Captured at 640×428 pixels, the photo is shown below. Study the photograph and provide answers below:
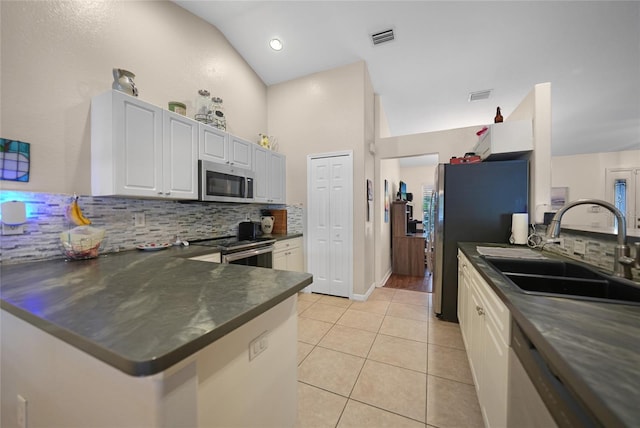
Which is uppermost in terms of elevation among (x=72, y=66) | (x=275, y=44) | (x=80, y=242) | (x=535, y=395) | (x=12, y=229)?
(x=275, y=44)

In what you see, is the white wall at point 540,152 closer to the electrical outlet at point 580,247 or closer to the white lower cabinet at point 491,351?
the electrical outlet at point 580,247

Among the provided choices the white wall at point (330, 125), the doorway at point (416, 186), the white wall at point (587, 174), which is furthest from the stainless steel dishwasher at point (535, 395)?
the white wall at point (587, 174)

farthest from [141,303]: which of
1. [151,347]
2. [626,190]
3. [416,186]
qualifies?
[626,190]

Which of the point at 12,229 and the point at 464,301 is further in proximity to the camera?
the point at 464,301

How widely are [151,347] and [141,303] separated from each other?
0.36m

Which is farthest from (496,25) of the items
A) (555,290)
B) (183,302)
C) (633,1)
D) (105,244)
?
(105,244)

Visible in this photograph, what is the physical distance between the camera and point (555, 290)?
4.47 ft

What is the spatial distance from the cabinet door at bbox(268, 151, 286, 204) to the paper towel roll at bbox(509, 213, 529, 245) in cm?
285

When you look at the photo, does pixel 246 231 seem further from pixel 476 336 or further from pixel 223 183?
pixel 476 336

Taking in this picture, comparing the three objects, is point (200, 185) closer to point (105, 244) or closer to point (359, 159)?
point (105, 244)

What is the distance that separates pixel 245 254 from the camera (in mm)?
2502

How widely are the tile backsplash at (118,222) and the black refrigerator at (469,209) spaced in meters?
2.70

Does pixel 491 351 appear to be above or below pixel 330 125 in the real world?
below

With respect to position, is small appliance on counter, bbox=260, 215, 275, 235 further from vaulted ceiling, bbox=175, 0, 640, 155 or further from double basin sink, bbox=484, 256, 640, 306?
double basin sink, bbox=484, 256, 640, 306
